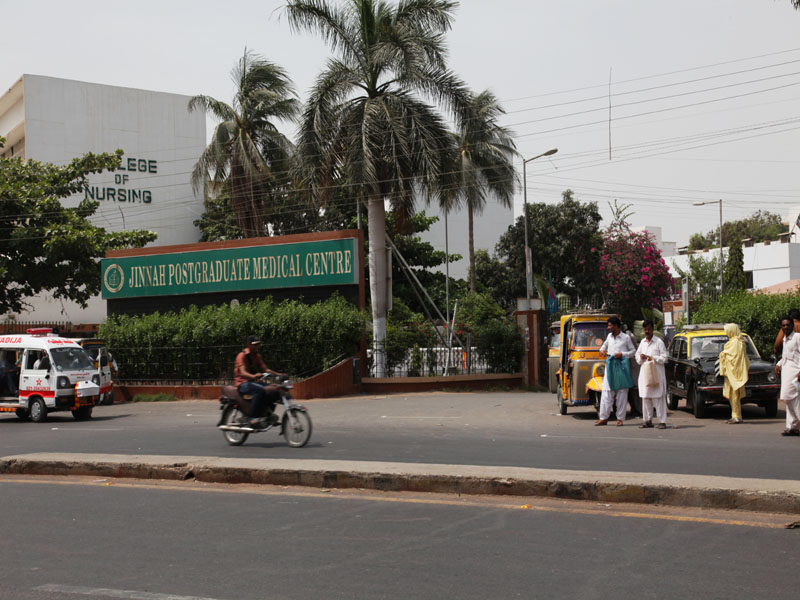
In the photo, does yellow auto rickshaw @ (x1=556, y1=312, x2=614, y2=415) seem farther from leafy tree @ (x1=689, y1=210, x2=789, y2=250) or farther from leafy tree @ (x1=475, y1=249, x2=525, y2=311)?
leafy tree @ (x1=689, y1=210, x2=789, y2=250)

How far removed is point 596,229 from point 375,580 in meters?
49.5

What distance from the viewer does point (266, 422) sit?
527 inches

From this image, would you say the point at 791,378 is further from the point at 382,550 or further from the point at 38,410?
the point at 38,410

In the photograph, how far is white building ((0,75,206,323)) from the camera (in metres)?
53.7

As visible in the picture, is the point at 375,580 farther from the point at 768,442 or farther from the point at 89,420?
the point at 89,420

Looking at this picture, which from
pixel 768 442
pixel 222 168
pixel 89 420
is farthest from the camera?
pixel 222 168

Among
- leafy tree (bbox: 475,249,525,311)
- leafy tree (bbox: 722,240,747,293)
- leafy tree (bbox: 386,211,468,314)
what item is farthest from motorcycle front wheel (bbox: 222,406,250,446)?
leafy tree (bbox: 722,240,747,293)

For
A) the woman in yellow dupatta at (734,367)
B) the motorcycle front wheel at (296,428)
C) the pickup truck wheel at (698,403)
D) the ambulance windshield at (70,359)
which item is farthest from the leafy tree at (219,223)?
the motorcycle front wheel at (296,428)

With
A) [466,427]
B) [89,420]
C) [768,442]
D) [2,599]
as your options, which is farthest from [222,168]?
[2,599]

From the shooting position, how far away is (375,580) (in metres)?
5.61

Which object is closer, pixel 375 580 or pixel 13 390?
pixel 375 580

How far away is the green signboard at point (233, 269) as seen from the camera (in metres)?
29.0

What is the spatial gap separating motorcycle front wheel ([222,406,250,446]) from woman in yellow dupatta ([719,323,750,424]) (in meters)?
8.46

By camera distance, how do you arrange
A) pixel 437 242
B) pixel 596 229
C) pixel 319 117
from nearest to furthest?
pixel 319 117 < pixel 596 229 < pixel 437 242
